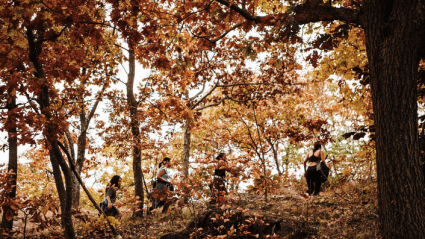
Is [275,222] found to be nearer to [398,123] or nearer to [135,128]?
[398,123]

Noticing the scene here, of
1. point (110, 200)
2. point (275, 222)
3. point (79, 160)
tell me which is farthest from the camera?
point (79, 160)

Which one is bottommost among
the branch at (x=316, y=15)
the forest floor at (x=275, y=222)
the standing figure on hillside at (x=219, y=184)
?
the forest floor at (x=275, y=222)

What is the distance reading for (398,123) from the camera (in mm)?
3070

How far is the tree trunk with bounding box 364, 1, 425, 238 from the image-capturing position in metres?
2.99

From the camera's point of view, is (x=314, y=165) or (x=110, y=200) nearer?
(x=314, y=165)

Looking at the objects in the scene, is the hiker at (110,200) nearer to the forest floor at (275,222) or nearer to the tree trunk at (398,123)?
the forest floor at (275,222)

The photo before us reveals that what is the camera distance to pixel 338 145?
14117 mm

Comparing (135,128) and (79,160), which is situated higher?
(135,128)

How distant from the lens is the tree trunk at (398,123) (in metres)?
2.99

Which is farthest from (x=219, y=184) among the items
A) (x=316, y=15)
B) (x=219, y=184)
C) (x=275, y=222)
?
(x=316, y=15)

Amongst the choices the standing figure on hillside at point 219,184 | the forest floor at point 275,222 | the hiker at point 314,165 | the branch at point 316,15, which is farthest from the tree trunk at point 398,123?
the hiker at point 314,165

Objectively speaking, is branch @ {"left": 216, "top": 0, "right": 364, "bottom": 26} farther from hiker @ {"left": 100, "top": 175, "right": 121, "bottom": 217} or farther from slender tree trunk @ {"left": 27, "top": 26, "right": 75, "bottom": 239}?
hiker @ {"left": 100, "top": 175, "right": 121, "bottom": 217}

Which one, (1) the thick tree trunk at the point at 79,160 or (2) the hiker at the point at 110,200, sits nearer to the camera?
(2) the hiker at the point at 110,200

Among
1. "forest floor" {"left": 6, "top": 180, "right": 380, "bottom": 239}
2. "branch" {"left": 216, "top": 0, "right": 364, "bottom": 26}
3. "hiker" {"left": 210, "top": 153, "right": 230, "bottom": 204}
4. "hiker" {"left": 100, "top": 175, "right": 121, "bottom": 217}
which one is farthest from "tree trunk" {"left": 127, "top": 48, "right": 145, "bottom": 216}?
"branch" {"left": 216, "top": 0, "right": 364, "bottom": 26}
